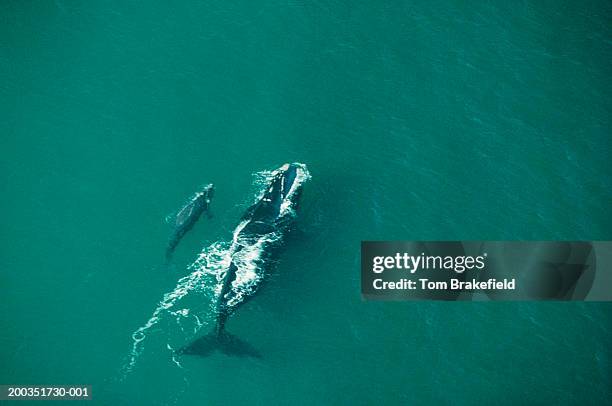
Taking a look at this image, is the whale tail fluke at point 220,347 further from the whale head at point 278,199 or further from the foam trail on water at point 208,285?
the whale head at point 278,199

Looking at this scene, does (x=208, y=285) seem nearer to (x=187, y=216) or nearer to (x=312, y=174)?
(x=187, y=216)

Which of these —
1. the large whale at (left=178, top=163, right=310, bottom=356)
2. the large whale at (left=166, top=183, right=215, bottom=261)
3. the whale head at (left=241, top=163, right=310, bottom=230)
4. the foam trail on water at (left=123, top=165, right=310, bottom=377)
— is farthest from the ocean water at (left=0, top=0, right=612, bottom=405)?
the whale head at (left=241, top=163, right=310, bottom=230)

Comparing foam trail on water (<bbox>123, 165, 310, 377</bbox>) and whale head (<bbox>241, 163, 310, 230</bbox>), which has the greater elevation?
whale head (<bbox>241, 163, 310, 230</bbox>)

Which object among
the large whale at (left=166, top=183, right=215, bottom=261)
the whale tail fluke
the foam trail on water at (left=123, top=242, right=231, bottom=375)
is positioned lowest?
the whale tail fluke

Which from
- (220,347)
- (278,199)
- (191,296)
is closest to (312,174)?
(278,199)

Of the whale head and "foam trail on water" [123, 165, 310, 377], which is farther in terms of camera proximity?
the whale head

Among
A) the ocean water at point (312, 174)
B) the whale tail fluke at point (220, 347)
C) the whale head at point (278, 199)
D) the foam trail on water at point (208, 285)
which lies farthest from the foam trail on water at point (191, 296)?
the whale head at point (278, 199)

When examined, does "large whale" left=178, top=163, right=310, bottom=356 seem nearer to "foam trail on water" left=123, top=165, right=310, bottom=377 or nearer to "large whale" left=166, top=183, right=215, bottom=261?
"foam trail on water" left=123, top=165, right=310, bottom=377
